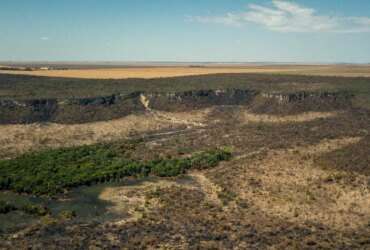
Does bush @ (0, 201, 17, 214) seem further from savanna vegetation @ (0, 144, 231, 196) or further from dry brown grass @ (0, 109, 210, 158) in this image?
dry brown grass @ (0, 109, 210, 158)

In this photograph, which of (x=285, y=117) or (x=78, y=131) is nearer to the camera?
(x=78, y=131)

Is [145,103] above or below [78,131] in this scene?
above

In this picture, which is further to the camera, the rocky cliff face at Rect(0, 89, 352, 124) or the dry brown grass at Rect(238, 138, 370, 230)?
the rocky cliff face at Rect(0, 89, 352, 124)

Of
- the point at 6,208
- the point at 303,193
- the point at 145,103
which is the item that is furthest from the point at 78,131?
the point at 303,193

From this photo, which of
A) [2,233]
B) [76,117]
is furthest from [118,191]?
[76,117]

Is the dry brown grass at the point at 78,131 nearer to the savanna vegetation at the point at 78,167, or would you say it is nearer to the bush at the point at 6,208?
the savanna vegetation at the point at 78,167

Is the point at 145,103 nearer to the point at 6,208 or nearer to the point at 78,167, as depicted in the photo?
the point at 78,167

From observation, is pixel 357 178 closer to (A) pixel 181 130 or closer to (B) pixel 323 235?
(B) pixel 323 235

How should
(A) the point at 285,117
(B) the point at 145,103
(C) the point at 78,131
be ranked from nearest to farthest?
(C) the point at 78,131, (A) the point at 285,117, (B) the point at 145,103

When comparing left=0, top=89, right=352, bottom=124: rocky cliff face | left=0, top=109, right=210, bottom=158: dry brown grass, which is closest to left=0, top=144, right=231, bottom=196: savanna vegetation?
left=0, top=109, right=210, bottom=158: dry brown grass
